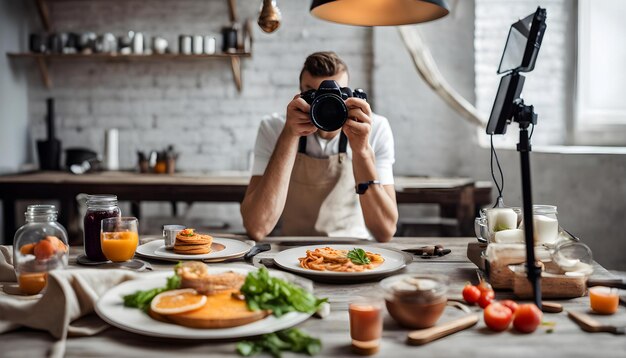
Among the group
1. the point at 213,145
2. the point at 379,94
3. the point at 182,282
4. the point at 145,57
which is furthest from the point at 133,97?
the point at 182,282

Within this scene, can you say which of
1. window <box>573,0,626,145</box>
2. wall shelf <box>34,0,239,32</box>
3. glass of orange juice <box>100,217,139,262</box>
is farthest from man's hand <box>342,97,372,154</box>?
wall shelf <box>34,0,239,32</box>

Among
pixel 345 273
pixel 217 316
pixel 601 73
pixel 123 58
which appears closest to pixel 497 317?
pixel 345 273

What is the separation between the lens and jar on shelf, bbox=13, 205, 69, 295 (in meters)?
1.17

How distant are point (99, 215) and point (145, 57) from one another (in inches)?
107

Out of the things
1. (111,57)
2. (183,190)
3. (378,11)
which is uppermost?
(111,57)

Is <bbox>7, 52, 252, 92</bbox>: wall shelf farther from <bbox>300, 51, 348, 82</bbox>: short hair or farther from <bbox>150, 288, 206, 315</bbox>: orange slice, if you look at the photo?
<bbox>150, 288, 206, 315</bbox>: orange slice

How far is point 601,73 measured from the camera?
3168 mm

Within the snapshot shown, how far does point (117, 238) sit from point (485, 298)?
32.9 inches

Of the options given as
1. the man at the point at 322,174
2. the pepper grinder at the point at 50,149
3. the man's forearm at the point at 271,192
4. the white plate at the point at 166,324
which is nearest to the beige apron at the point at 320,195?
the man at the point at 322,174

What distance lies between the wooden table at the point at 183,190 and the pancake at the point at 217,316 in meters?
2.20

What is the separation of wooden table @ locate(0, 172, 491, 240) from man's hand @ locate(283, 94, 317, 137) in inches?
55.4

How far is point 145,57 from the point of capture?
3.94 meters

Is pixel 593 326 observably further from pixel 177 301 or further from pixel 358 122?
pixel 358 122

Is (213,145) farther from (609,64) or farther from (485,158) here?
(609,64)
